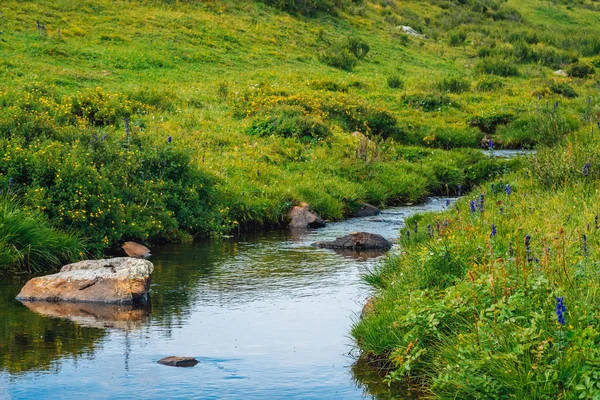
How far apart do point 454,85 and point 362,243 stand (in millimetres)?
20693

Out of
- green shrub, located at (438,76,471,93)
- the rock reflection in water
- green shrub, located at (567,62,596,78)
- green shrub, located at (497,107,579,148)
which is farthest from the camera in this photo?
green shrub, located at (567,62,596,78)

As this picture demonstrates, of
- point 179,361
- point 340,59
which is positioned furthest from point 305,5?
point 179,361

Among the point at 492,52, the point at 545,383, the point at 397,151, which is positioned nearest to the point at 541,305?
the point at 545,383

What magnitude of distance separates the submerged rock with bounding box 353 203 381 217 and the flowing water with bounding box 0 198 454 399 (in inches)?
190

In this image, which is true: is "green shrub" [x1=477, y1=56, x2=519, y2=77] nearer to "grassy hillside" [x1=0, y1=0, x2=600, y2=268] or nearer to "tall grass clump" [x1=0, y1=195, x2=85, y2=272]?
"grassy hillside" [x1=0, y1=0, x2=600, y2=268]

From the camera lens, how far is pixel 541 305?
7406 millimetres

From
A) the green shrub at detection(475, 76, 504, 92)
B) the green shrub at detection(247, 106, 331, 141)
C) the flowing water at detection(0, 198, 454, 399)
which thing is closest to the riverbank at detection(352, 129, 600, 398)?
the flowing water at detection(0, 198, 454, 399)

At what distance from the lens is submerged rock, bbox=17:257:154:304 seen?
37.0 feet

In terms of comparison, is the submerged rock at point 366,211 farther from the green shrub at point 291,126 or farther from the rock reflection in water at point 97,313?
the rock reflection in water at point 97,313

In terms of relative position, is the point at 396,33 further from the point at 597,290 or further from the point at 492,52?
the point at 597,290

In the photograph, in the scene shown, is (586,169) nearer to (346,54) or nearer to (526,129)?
(526,129)

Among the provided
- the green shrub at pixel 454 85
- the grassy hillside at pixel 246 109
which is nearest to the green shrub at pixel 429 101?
the grassy hillside at pixel 246 109

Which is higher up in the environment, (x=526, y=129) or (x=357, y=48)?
(x=357, y=48)

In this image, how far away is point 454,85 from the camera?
34.4m
